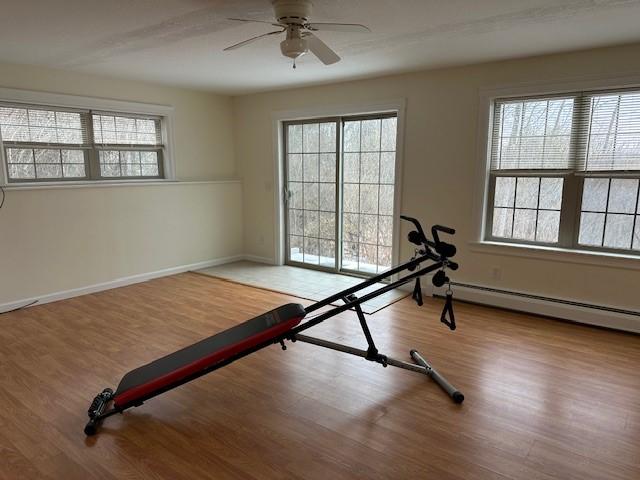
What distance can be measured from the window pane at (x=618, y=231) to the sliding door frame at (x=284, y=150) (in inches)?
73.9

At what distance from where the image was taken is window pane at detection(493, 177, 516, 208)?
161 inches

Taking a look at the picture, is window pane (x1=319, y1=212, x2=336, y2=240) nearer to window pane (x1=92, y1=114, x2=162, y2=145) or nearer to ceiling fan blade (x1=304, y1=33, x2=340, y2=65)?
window pane (x1=92, y1=114, x2=162, y2=145)

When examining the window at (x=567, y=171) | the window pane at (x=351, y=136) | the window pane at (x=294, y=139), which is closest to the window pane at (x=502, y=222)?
the window at (x=567, y=171)

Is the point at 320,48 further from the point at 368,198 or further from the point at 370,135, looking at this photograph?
the point at 368,198

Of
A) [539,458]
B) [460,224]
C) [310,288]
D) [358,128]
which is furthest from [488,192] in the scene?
[539,458]

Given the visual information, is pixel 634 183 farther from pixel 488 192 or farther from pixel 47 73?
pixel 47 73

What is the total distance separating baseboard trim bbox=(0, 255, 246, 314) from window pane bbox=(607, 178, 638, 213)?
15.5 ft

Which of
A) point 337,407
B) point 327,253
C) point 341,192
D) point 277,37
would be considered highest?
point 277,37

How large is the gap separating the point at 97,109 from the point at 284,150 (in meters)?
2.30

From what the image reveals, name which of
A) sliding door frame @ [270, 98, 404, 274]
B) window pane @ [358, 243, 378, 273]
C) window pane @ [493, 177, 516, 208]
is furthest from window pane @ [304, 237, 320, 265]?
window pane @ [493, 177, 516, 208]

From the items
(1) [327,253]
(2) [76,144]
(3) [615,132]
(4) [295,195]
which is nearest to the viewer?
(3) [615,132]

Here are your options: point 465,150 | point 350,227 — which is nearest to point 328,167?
point 350,227

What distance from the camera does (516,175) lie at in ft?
13.2

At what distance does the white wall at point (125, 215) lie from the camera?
4133mm
